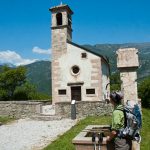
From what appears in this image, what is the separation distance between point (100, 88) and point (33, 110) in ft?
23.3

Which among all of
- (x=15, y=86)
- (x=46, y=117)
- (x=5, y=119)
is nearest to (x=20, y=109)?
(x=5, y=119)

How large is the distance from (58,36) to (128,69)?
21366 mm

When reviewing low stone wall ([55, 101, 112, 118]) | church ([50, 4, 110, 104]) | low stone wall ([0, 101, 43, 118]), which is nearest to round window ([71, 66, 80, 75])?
church ([50, 4, 110, 104])

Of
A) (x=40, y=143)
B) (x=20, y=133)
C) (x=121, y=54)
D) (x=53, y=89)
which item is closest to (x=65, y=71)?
(x=53, y=89)

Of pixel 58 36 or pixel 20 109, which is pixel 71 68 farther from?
pixel 20 109

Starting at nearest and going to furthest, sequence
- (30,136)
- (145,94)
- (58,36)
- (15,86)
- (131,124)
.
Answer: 1. (131,124)
2. (30,136)
3. (58,36)
4. (145,94)
5. (15,86)

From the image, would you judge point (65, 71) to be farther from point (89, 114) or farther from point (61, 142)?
point (61, 142)

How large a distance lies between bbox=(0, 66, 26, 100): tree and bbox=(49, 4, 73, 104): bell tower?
7318 mm

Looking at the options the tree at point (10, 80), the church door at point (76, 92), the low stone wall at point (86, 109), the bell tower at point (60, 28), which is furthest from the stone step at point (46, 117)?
the tree at point (10, 80)

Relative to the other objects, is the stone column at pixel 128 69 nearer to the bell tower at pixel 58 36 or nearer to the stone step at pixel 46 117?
the stone step at pixel 46 117

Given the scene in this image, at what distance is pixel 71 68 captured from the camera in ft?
89.2

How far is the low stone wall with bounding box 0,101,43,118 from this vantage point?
877 inches

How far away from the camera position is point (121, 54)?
23.3 ft

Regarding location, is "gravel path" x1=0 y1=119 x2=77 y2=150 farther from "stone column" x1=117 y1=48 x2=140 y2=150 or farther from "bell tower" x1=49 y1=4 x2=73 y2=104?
"bell tower" x1=49 y1=4 x2=73 y2=104
